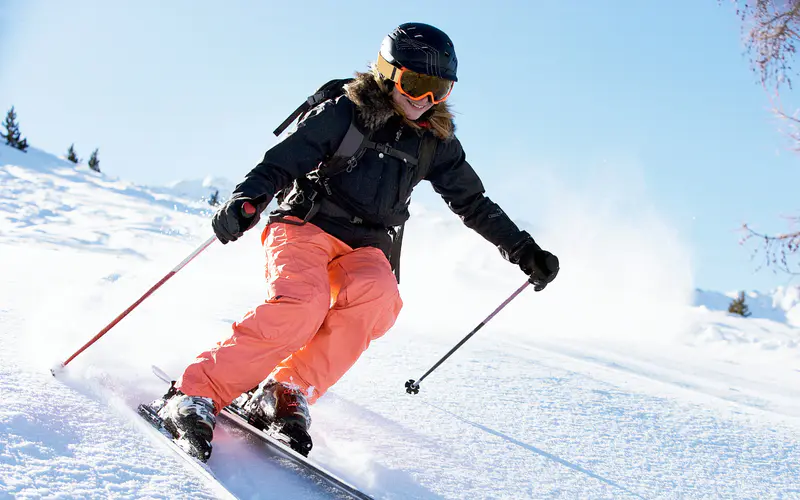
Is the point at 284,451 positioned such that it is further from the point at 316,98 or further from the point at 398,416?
the point at 316,98

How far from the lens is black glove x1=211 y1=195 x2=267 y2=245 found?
2.34 m

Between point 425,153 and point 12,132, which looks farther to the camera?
point 12,132

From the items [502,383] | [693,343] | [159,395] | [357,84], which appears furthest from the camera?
[693,343]

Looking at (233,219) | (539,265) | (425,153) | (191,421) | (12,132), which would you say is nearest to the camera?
(191,421)

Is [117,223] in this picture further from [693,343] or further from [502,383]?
[502,383]

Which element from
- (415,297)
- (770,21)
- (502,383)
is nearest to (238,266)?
(415,297)

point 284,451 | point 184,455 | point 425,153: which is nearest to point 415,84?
point 425,153

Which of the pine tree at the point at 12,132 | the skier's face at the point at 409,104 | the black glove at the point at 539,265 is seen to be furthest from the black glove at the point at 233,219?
the pine tree at the point at 12,132

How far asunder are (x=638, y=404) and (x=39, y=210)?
707 inches

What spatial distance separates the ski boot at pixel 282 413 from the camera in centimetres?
224

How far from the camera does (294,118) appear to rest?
2902 millimetres

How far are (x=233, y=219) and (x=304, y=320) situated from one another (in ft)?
1.43

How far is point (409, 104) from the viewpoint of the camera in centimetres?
292

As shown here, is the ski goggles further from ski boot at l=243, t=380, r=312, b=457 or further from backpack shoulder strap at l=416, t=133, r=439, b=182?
ski boot at l=243, t=380, r=312, b=457
